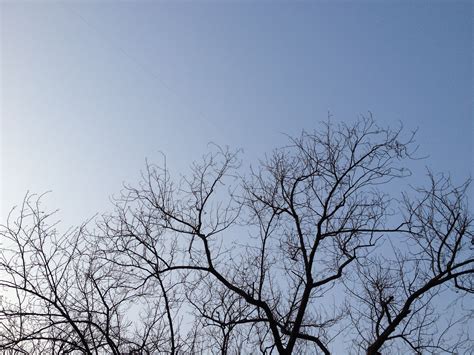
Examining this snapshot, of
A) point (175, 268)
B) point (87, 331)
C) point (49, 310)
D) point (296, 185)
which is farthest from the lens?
point (296, 185)

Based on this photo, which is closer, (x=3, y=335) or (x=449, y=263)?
(x=3, y=335)

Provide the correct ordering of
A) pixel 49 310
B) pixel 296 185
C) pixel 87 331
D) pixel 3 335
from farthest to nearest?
pixel 296 185
pixel 87 331
pixel 49 310
pixel 3 335

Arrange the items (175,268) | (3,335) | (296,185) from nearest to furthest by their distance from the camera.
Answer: (3,335) < (175,268) < (296,185)

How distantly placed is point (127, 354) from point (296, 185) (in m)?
4.14

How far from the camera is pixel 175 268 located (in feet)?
27.2

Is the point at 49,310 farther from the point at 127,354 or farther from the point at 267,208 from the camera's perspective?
the point at 267,208

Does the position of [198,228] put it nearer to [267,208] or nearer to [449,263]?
[267,208]

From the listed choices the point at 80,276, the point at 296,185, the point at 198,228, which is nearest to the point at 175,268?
the point at 198,228

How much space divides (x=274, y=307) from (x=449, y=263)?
3269 mm

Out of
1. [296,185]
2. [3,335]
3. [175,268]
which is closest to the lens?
Answer: [3,335]

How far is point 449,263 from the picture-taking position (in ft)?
27.4

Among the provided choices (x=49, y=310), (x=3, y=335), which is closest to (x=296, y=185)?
(x=49, y=310)

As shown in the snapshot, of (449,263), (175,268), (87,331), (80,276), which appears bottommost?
(87,331)

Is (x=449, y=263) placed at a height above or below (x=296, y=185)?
below
